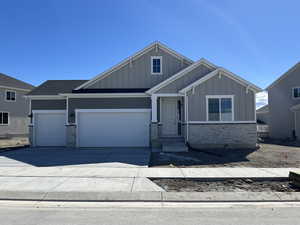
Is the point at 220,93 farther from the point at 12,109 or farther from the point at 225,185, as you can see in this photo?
the point at 12,109

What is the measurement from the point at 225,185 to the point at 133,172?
334 cm

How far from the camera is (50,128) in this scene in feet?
56.8

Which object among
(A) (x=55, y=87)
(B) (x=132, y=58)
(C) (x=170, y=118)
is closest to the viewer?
(C) (x=170, y=118)

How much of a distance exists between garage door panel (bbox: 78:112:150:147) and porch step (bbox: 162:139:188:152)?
7.12ft

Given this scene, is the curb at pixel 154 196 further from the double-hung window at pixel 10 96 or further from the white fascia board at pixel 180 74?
the double-hung window at pixel 10 96

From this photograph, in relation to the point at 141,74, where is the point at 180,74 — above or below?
below

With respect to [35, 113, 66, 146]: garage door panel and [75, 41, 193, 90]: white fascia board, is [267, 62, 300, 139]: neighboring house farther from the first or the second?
[35, 113, 66, 146]: garage door panel

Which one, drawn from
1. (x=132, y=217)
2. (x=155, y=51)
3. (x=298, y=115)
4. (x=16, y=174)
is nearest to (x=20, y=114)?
(x=155, y=51)

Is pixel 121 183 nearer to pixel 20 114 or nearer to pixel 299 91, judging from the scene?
pixel 299 91

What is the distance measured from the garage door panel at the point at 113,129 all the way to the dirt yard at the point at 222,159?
11.0 feet

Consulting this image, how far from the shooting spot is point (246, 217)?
191 inches

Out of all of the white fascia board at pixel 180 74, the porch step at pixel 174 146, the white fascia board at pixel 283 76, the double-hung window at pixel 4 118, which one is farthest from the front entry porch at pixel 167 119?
the double-hung window at pixel 4 118

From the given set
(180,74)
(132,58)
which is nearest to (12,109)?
(132,58)

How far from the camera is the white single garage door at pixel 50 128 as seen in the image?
17.3m
